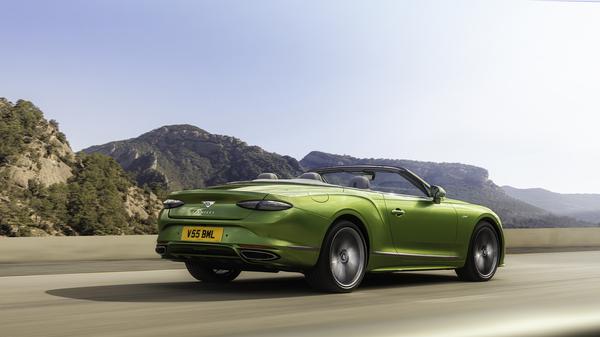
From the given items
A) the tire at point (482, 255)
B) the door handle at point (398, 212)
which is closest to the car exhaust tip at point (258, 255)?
the door handle at point (398, 212)

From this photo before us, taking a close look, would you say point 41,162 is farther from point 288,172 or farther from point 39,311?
point 39,311

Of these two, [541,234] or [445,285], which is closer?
[445,285]

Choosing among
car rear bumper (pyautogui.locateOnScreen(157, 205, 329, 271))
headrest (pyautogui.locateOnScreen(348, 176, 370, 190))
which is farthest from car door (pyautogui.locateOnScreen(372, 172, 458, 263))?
car rear bumper (pyautogui.locateOnScreen(157, 205, 329, 271))

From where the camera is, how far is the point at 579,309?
266 centimetres

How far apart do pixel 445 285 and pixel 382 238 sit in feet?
4.51

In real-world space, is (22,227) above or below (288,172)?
below

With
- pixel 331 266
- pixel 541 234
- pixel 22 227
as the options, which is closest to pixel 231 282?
pixel 331 266

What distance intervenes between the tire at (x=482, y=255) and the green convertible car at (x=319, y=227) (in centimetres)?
34

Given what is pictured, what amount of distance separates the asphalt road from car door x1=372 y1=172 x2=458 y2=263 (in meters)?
0.43

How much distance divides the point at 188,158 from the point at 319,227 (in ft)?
449

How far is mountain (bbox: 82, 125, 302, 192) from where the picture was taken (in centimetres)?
12731

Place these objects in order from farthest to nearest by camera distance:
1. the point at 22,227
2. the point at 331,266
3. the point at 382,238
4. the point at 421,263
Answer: the point at 22,227
the point at 421,263
the point at 382,238
the point at 331,266

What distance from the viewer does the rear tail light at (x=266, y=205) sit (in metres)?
7.04

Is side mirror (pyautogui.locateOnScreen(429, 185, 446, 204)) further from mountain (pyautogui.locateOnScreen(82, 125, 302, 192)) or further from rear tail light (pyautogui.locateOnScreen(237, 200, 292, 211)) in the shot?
mountain (pyautogui.locateOnScreen(82, 125, 302, 192))
